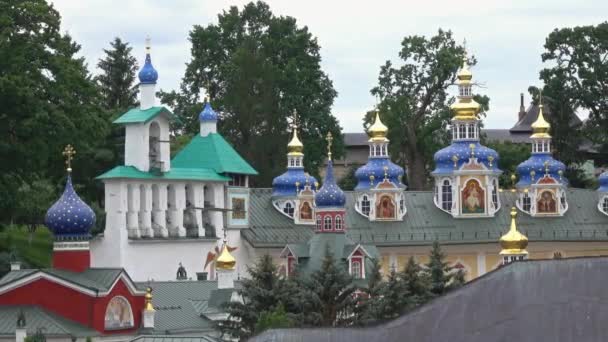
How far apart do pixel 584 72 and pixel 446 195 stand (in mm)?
15486

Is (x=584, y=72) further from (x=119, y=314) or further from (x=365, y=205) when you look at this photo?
(x=119, y=314)

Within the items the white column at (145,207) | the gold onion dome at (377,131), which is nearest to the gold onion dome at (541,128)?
the gold onion dome at (377,131)

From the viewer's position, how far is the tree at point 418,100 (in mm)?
90688

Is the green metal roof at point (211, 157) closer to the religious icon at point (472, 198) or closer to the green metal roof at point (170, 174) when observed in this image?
the green metal roof at point (170, 174)

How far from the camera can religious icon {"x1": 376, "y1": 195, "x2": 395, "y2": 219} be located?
76.8 metres

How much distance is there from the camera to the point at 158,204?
217ft

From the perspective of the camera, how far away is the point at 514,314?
411 inches

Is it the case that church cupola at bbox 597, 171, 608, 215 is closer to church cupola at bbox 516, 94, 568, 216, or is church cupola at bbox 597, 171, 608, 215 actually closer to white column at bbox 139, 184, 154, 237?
church cupola at bbox 516, 94, 568, 216

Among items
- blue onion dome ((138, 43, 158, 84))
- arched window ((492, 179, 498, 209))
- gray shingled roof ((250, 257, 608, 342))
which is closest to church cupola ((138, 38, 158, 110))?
blue onion dome ((138, 43, 158, 84))

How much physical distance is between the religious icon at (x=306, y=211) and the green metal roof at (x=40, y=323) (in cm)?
2790

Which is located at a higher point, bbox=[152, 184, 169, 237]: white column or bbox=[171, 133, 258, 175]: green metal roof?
bbox=[171, 133, 258, 175]: green metal roof

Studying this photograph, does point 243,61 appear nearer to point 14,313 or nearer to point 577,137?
point 577,137

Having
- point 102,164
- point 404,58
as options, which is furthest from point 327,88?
point 102,164

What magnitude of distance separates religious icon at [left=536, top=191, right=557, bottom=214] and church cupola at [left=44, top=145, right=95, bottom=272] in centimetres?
3158
